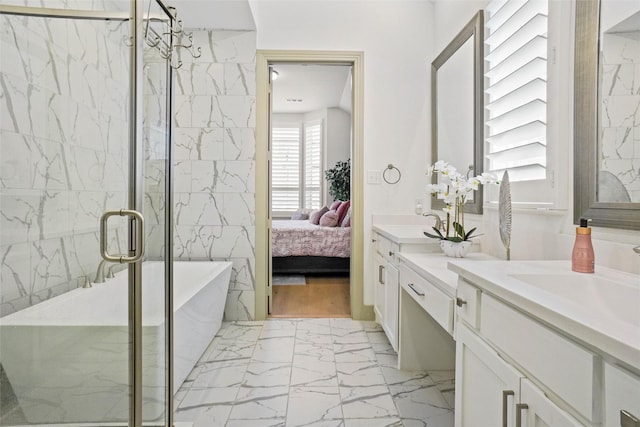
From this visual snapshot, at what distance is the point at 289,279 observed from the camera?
4.92m

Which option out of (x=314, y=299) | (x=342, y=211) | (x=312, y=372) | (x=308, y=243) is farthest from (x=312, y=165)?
(x=312, y=372)

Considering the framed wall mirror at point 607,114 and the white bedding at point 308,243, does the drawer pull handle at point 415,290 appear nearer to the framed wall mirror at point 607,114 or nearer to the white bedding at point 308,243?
the framed wall mirror at point 607,114

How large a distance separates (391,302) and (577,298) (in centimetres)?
154

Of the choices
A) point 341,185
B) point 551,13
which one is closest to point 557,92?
point 551,13

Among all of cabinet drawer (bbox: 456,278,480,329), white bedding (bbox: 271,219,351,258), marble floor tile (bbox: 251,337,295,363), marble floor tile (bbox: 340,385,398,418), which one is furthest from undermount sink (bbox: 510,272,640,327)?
white bedding (bbox: 271,219,351,258)

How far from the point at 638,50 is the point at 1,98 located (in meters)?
1.84

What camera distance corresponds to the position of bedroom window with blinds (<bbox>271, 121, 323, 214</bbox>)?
23.9 ft

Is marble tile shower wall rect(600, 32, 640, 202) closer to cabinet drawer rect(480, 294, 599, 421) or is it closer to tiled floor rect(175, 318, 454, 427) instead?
cabinet drawer rect(480, 294, 599, 421)

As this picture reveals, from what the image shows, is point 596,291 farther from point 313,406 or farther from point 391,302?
point 391,302

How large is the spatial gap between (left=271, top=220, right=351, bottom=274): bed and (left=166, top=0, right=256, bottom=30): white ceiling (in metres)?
2.54

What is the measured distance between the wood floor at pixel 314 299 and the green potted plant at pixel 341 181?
1966mm

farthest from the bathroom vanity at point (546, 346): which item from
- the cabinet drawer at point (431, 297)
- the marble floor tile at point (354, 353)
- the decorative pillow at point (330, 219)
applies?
the decorative pillow at point (330, 219)

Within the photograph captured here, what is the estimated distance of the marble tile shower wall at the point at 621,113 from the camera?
1217 millimetres

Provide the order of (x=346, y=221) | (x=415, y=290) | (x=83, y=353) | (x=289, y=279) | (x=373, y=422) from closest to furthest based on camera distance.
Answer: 1. (x=83, y=353)
2. (x=373, y=422)
3. (x=415, y=290)
4. (x=289, y=279)
5. (x=346, y=221)
